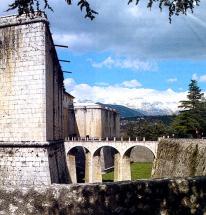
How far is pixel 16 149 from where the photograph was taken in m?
18.6

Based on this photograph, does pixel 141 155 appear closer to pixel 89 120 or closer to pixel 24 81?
pixel 89 120

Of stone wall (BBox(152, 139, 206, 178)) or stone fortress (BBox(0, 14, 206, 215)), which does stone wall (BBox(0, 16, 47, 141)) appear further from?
stone wall (BBox(152, 139, 206, 178))

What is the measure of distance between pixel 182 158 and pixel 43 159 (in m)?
6.97

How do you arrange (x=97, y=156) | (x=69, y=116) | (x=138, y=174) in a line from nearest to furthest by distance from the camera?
(x=97, y=156) → (x=138, y=174) → (x=69, y=116)

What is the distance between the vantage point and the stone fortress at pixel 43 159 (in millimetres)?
4555

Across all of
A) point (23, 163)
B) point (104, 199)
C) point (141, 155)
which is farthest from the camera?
point (141, 155)

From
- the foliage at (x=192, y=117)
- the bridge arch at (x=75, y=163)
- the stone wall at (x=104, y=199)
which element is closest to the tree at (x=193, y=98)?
the foliage at (x=192, y=117)

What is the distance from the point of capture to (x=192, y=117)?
4953 centimetres

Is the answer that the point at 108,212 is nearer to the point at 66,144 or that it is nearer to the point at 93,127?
the point at 66,144

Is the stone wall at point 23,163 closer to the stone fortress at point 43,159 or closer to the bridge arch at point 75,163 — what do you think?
the stone fortress at point 43,159

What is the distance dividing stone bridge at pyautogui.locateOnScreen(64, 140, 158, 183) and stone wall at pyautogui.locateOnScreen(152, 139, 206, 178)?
21088 mm

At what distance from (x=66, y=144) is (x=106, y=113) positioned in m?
15.4

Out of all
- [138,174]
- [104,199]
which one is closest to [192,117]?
[138,174]

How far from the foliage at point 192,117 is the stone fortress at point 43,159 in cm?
2838
